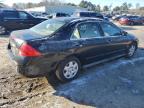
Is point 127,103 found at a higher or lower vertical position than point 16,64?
lower

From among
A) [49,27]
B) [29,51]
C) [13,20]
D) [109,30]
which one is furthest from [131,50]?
[13,20]

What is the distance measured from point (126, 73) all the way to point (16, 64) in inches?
132

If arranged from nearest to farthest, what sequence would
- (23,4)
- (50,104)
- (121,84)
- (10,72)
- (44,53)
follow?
(50,104) < (44,53) < (121,84) < (10,72) < (23,4)

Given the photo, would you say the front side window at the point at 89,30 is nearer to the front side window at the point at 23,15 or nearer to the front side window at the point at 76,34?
the front side window at the point at 76,34

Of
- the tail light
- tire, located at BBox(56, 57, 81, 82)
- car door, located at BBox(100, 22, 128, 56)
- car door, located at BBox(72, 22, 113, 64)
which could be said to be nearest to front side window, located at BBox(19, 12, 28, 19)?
car door, located at BBox(100, 22, 128, 56)

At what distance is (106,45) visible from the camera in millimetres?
7277

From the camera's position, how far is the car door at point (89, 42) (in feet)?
20.7

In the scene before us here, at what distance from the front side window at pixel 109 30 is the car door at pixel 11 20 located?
8905 millimetres

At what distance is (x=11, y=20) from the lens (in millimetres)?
15164

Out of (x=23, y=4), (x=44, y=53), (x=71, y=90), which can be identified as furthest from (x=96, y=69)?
(x=23, y=4)

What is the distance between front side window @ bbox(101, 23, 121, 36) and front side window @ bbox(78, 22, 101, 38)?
0.36 metres

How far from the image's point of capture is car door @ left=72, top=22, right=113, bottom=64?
6304mm

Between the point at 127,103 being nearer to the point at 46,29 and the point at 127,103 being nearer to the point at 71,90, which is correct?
the point at 71,90

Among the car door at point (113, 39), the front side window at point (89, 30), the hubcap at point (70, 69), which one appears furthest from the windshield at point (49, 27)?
the car door at point (113, 39)
